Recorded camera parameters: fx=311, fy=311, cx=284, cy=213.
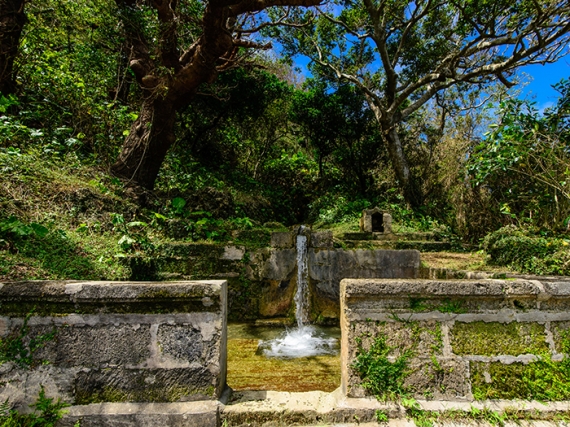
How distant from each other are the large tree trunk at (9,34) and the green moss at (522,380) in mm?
7582

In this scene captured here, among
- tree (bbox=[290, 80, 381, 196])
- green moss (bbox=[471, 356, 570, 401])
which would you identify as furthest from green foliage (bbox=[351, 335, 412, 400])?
tree (bbox=[290, 80, 381, 196])

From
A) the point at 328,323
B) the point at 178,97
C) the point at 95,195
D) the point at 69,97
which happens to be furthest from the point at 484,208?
the point at 69,97

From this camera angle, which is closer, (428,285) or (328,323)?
(428,285)

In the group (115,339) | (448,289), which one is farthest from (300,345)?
(115,339)

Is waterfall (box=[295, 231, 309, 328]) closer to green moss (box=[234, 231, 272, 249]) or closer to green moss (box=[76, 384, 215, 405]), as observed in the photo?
green moss (box=[234, 231, 272, 249])

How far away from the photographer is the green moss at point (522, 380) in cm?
190

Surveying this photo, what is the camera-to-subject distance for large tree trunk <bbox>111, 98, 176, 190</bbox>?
5879 millimetres

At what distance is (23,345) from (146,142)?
4675 mm

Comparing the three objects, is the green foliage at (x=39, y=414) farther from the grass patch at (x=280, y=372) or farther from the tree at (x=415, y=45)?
the tree at (x=415, y=45)

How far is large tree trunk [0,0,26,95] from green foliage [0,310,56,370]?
5.57 metres

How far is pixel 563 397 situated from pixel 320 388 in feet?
5.42

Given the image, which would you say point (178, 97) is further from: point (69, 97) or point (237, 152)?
point (237, 152)

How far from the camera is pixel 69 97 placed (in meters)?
6.23

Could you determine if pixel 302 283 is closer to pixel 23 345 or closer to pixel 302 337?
pixel 302 337
